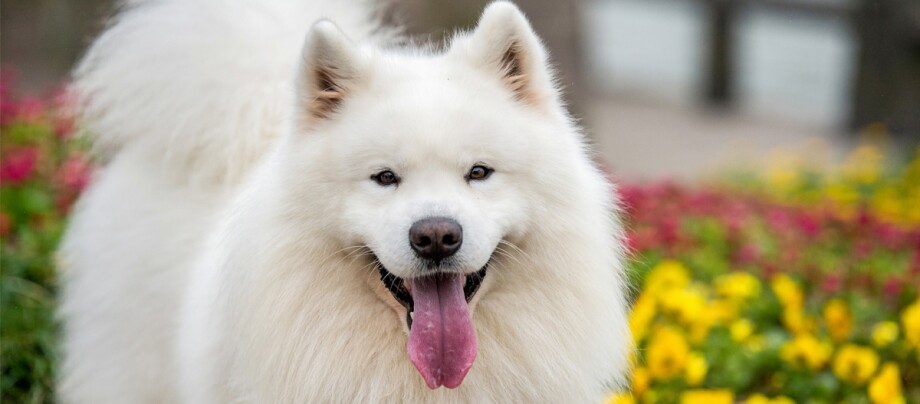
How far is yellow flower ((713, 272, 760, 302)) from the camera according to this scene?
15.0ft

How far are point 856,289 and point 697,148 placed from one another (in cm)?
655

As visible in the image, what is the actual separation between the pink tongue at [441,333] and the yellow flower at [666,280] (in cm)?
198

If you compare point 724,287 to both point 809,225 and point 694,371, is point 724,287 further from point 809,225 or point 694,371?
point 809,225

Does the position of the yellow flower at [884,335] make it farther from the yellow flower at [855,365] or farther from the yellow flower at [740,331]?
the yellow flower at [740,331]

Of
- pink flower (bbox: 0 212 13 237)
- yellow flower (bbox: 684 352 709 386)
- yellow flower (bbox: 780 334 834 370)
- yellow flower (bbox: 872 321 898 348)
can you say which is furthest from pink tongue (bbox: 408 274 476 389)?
pink flower (bbox: 0 212 13 237)

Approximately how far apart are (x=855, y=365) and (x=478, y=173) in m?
2.15

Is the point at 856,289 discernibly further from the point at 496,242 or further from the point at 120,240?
the point at 120,240

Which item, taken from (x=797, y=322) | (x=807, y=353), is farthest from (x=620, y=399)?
(x=797, y=322)

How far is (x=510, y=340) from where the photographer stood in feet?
9.38

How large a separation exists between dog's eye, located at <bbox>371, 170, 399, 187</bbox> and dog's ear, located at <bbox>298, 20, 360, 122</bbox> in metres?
0.30

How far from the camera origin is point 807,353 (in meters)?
4.06

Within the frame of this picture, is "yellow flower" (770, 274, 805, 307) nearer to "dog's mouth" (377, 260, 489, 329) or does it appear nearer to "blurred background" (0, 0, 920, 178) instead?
"dog's mouth" (377, 260, 489, 329)

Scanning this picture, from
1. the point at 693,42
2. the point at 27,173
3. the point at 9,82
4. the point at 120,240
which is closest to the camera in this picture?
the point at 120,240

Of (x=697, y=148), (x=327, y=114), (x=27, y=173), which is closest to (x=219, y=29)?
(x=327, y=114)
